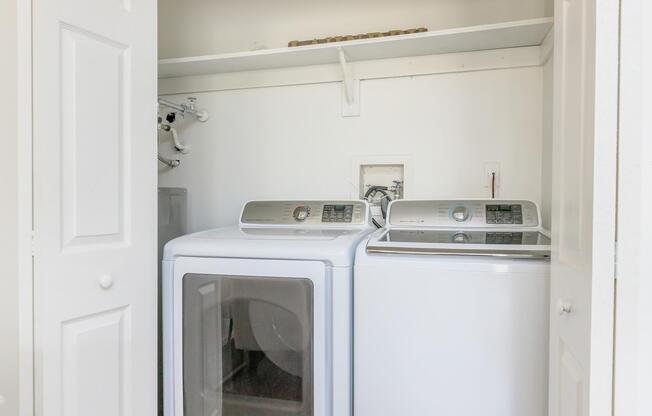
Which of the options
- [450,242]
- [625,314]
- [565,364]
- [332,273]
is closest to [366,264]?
[332,273]

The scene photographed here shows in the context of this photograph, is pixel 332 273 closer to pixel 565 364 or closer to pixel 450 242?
pixel 450 242

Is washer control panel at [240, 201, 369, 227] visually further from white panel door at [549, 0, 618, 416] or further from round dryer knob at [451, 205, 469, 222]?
white panel door at [549, 0, 618, 416]

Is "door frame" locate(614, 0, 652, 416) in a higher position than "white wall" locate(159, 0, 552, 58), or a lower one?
lower

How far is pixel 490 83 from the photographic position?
6.22 ft

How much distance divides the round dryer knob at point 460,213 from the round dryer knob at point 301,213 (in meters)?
0.64

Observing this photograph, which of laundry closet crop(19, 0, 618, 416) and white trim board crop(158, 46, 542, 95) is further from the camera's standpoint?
white trim board crop(158, 46, 542, 95)

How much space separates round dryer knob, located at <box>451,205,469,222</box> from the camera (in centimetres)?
171

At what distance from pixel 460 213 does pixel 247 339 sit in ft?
3.24

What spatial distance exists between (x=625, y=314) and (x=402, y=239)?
73cm
